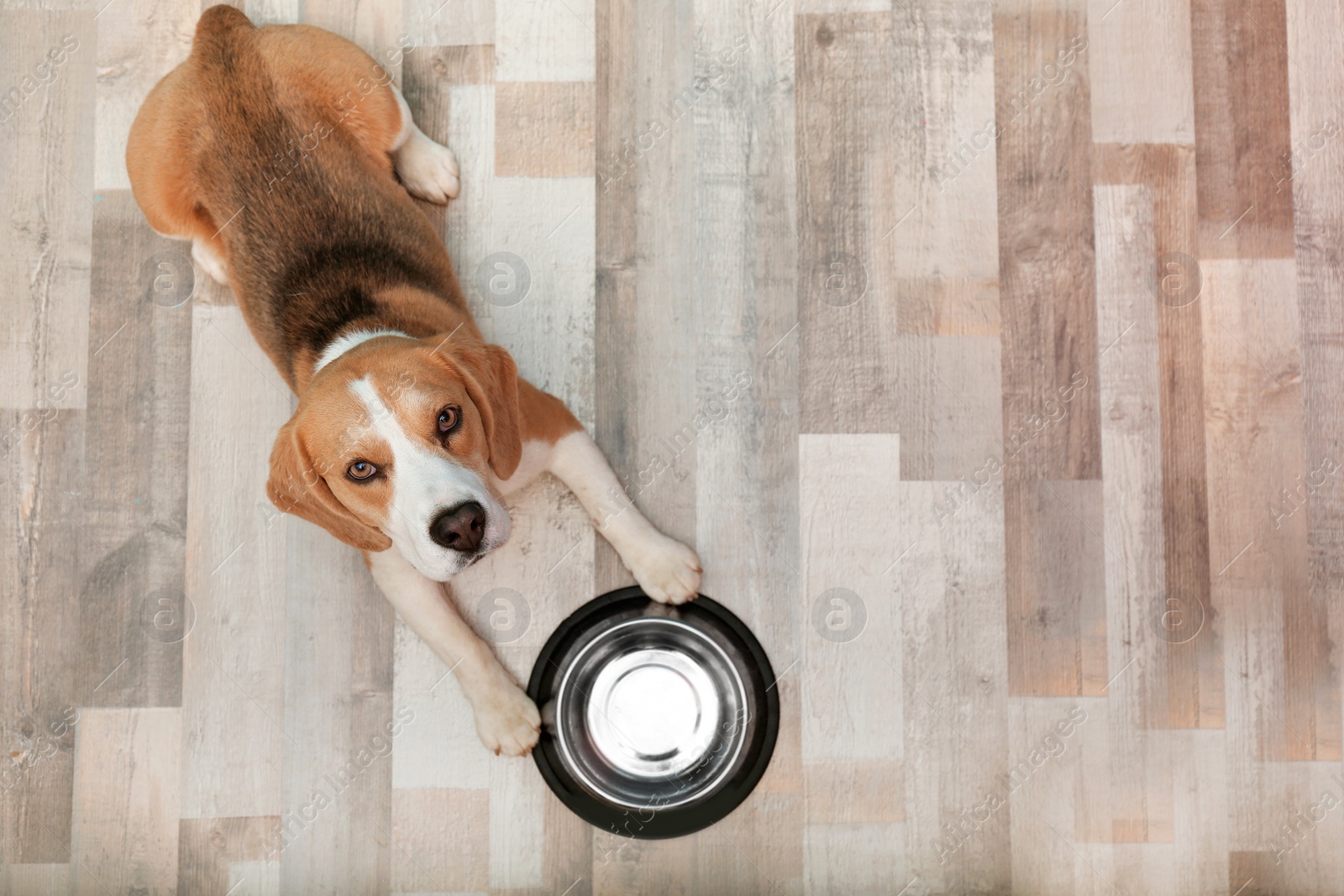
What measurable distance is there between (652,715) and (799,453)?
0.98 m

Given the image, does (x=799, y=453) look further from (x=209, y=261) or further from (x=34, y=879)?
(x=34, y=879)

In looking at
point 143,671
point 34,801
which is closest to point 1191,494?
point 143,671

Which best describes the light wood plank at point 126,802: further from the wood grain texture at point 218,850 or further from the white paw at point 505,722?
the white paw at point 505,722

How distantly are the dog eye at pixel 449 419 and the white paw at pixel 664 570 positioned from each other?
900 millimetres

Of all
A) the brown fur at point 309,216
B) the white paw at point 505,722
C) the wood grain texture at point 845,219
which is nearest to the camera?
the brown fur at point 309,216

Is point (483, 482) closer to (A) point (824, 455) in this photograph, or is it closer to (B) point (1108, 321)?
(A) point (824, 455)

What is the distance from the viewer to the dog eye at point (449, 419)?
2146 millimetres

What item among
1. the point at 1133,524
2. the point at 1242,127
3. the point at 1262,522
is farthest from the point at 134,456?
the point at 1242,127

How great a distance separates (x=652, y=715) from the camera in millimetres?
2852

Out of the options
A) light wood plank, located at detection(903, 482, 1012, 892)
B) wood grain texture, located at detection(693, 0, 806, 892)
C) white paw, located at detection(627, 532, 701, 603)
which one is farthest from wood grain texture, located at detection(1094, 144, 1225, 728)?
white paw, located at detection(627, 532, 701, 603)

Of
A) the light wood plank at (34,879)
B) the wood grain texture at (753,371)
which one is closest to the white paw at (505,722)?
the wood grain texture at (753,371)

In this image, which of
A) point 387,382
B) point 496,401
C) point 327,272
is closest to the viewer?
point 387,382

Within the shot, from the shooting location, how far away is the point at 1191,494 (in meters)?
3.04

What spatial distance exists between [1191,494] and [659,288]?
6.28 feet
